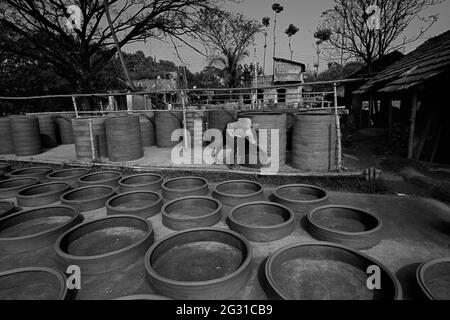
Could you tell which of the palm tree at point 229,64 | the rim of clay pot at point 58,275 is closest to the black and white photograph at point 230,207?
the rim of clay pot at point 58,275

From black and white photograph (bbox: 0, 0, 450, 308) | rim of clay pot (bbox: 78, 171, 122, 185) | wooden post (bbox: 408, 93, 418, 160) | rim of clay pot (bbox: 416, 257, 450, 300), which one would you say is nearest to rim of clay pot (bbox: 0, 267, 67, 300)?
black and white photograph (bbox: 0, 0, 450, 308)

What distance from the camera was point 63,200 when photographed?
19.5 ft

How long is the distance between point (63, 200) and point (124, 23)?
13.1 metres

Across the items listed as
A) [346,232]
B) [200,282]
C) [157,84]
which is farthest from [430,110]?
[157,84]

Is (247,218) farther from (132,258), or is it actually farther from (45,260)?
(45,260)

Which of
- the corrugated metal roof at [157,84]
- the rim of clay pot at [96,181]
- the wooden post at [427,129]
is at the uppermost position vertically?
the corrugated metal roof at [157,84]

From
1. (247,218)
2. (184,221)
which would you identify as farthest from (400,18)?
(184,221)

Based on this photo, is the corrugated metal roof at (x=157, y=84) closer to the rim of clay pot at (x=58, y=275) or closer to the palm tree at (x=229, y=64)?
the palm tree at (x=229, y=64)

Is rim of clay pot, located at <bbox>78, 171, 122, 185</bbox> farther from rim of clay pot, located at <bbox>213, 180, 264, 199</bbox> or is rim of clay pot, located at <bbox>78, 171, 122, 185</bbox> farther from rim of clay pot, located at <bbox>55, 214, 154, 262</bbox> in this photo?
rim of clay pot, located at <bbox>213, 180, 264, 199</bbox>

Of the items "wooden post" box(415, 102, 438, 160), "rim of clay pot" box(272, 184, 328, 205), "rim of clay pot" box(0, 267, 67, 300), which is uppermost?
"wooden post" box(415, 102, 438, 160)

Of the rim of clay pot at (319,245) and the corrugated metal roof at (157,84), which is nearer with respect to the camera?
the rim of clay pot at (319,245)

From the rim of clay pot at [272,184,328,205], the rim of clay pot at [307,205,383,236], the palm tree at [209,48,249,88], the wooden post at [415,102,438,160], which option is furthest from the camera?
the palm tree at [209,48,249,88]

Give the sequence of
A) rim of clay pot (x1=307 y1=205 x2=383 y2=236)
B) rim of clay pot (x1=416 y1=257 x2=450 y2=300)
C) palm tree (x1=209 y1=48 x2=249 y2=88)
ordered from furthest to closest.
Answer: palm tree (x1=209 y1=48 x2=249 y2=88) → rim of clay pot (x1=307 y1=205 x2=383 y2=236) → rim of clay pot (x1=416 y1=257 x2=450 y2=300)
